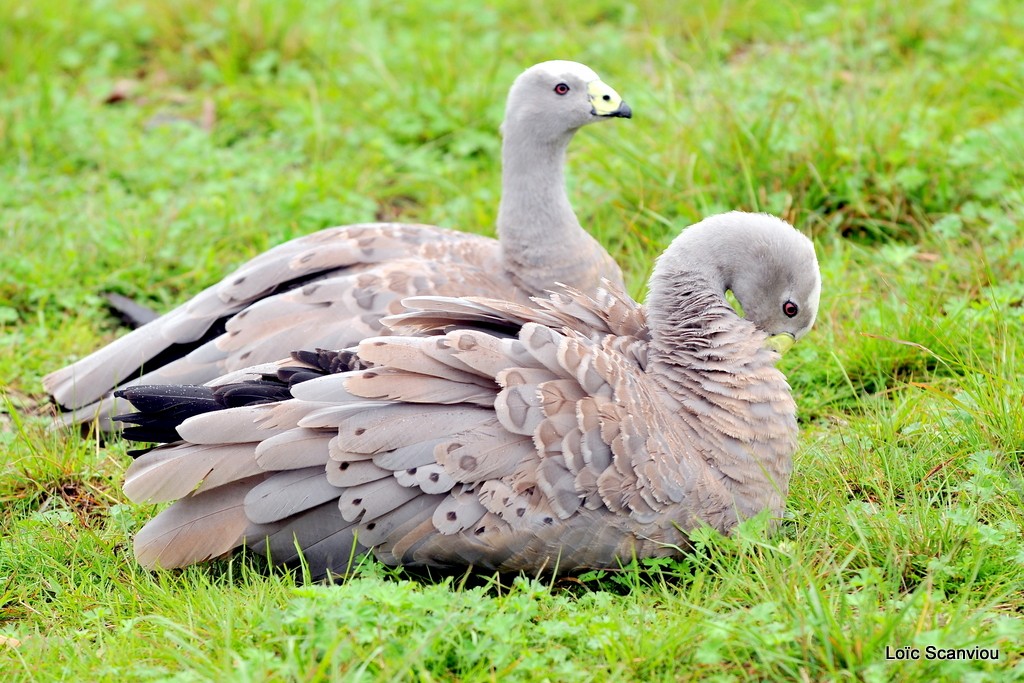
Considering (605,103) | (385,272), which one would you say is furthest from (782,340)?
(385,272)

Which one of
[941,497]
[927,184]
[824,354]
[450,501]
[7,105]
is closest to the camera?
[450,501]

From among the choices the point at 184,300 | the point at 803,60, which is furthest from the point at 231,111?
the point at 803,60

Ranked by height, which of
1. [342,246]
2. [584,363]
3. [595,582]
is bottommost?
[595,582]

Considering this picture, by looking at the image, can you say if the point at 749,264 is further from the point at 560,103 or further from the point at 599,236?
the point at 599,236

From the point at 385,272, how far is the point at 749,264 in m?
1.55

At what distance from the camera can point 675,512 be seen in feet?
12.1

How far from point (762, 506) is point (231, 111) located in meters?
4.65

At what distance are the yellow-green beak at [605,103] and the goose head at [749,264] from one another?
1.11 m

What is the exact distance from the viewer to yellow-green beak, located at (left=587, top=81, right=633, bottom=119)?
16.5 ft

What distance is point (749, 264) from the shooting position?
4.03 meters

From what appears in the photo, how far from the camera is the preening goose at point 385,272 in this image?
475 centimetres

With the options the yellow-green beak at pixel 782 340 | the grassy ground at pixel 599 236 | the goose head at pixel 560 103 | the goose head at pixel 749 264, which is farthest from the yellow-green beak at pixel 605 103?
the yellow-green beak at pixel 782 340

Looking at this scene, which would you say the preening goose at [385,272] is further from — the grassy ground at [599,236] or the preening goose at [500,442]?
the preening goose at [500,442]

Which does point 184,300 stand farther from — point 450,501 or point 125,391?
point 450,501
